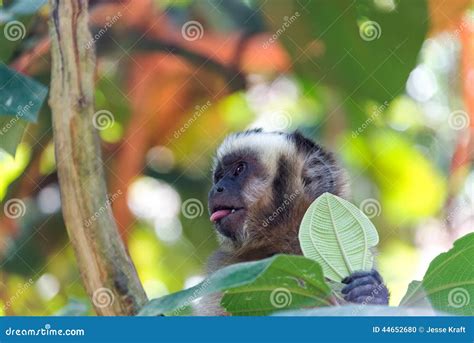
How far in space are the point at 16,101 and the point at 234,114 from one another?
1.08 metres

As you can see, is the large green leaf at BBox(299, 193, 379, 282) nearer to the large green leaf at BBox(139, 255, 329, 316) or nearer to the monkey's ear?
the large green leaf at BBox(139, 255, 329, 316)

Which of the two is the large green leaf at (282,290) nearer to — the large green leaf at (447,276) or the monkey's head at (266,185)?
the large green leaf at (447,276)

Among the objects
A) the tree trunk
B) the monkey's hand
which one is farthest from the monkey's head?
the monkey's hand

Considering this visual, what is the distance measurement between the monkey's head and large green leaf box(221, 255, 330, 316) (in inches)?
57.9

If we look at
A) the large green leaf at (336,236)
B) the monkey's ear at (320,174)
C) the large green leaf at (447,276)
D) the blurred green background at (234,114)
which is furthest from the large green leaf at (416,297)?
the monkey's ear at (320,174)

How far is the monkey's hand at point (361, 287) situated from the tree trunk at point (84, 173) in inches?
31.1

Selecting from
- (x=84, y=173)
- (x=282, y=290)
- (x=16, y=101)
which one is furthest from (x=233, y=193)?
(x=282, y=290)

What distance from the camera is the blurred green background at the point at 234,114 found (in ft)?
12.5

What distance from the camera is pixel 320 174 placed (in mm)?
4039

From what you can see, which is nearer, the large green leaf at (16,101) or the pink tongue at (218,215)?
the large green leaf at (16,101)

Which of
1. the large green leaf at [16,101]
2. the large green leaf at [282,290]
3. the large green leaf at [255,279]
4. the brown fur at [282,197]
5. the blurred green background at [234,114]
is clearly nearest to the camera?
the large green leaf at [255,279]

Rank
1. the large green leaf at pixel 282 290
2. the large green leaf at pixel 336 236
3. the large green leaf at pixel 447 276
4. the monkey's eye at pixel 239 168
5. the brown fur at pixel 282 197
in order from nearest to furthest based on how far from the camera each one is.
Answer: the large green leaf at pixel 282 290 < the large green leaf at pixel 447 276 < the large green leaf at pixel 336 236 < the brown fur at pixel 282 197 < the monkey's eye at pixel 239 168

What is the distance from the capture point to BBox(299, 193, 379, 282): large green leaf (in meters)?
2.53

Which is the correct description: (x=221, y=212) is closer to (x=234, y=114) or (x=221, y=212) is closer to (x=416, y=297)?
(x=234, y=114)
